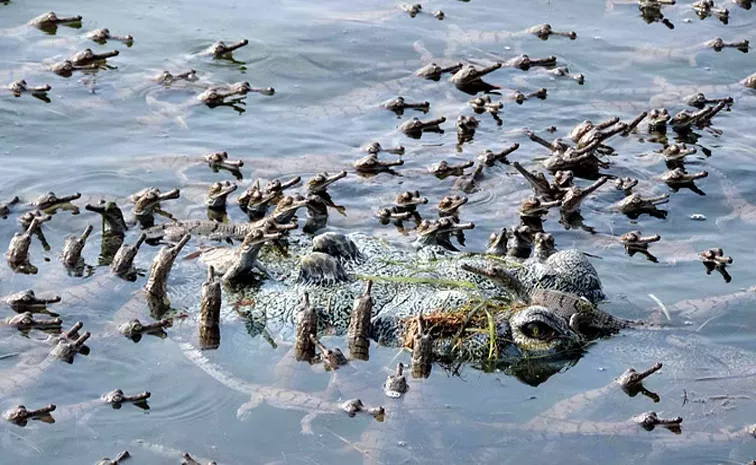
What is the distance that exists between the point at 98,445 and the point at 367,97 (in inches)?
320

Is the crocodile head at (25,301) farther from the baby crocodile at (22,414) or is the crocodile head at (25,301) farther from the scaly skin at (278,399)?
the scaly skin at (278,399)

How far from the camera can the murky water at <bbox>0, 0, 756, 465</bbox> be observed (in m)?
9.47

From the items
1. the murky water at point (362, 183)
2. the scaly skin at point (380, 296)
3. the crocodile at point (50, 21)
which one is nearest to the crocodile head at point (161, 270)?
the murky water at point (362, 183)

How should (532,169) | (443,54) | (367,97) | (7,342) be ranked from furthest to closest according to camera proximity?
(443,54), (367,97), (532,169), (7,342)

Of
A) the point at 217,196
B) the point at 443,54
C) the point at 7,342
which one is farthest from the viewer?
the point at 443,54

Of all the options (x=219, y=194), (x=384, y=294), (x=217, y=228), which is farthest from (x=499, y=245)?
(x=219, y=194)

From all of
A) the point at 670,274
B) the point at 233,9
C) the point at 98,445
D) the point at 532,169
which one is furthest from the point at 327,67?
the point at 98,445

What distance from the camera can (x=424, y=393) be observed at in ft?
32.3

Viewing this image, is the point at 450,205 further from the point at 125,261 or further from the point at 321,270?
the point at 125,261

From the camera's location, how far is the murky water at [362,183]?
31.1ft

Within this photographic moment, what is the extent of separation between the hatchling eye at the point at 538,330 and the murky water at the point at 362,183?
37 cm

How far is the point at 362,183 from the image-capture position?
46.0ft

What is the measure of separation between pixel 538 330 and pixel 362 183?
4328mm

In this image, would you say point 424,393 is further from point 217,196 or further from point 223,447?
point 217,196
